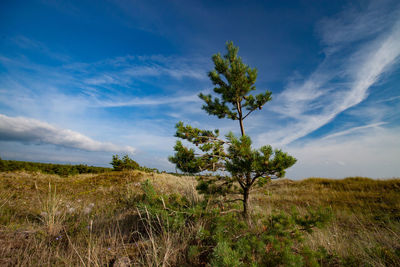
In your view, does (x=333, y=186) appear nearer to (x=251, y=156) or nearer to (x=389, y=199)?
(x=389, y=199)

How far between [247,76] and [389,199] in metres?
8.57

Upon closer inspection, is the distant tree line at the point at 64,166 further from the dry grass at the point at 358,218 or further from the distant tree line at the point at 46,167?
the dry grass at the point at 358,218

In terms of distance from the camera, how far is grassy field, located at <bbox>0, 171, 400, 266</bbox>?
7.00ft

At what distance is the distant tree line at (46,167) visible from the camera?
30.6ft

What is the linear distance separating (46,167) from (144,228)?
12.2m

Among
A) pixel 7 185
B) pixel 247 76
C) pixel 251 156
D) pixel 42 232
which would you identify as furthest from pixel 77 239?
pixel 7 185

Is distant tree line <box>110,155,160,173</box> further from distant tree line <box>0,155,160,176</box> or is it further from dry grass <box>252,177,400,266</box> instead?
dry grass <box>252,177,400,266</box>

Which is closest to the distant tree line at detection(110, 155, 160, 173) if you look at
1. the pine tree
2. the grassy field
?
the grassy field

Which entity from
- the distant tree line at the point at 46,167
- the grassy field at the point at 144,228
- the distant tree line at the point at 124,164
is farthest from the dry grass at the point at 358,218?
the distant tree line at the point at 46,167

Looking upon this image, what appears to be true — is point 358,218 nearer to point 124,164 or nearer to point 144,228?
point 144,228

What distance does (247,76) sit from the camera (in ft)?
15.1

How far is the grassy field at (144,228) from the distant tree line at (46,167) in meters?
3.84

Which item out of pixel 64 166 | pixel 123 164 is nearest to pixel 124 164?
pixel 123 164

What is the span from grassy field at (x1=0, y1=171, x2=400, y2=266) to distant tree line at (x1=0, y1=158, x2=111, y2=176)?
151 inches
